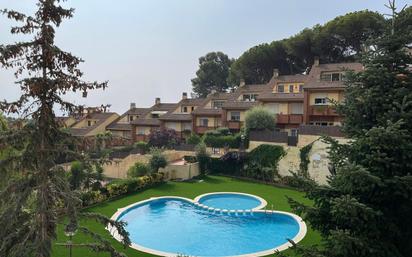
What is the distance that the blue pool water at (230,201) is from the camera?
24.8m

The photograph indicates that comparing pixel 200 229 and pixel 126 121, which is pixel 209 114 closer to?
pixel 126 121

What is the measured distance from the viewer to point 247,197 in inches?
1046

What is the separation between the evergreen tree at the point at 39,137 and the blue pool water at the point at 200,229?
9.55 m

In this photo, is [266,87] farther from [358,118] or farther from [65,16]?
[65,16]

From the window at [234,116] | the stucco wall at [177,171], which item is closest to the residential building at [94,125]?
the window at [234,116]

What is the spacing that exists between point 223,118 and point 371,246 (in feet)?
119

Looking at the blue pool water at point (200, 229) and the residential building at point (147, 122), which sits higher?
the residential building at point (147, 122)

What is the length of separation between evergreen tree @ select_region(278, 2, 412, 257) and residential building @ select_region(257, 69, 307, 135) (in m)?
28.9

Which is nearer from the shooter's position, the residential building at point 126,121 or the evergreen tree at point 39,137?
the evergreen tree at point 39,137

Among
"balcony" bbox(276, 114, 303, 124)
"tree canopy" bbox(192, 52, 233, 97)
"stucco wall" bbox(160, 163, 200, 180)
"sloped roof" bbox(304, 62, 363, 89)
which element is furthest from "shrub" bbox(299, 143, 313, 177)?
"tree canopy" bbox(192, 52, 233, 97)

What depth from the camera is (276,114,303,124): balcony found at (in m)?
37.6

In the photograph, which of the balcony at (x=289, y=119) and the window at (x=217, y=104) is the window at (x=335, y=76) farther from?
the window at (x=217, y=104)

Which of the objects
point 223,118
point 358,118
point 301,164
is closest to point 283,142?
point 301,164

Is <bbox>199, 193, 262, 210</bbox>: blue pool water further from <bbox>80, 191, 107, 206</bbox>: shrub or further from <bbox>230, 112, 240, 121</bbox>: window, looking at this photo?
<bbox>230, 112, 240, 121</bbox>: window
